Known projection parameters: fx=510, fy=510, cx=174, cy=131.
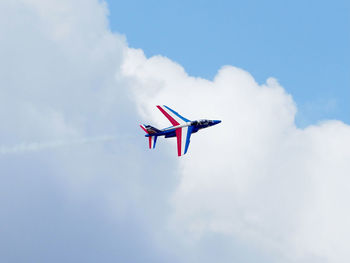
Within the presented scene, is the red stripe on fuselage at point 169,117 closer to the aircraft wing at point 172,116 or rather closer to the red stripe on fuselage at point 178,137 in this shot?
the aircraft wing at point 172,116

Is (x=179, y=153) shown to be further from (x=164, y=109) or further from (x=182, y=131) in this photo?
(x=164, y=109)

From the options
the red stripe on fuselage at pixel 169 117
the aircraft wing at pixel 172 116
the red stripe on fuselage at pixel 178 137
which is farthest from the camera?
the red stripe on fuselage at pixel 169 117

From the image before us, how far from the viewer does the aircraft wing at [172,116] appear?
483 ft

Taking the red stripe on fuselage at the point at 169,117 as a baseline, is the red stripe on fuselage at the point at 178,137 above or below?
below

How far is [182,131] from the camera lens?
468 feet

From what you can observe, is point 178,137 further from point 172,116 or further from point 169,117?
point 169,117

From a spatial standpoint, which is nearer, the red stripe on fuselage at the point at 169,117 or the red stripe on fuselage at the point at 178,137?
the red stripe on fuselage at the point at 178,137

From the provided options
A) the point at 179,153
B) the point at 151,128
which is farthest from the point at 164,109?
the point at 179,153

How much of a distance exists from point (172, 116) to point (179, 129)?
7290mm

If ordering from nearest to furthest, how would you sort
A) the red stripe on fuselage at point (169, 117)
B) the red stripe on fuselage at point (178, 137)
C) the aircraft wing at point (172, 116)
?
the red stripe on fuselage at point (178, 137) → the aircraft wing at point (172, 116) → the red stripe on fuselage at point (169, 117)

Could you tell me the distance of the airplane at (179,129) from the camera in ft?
458

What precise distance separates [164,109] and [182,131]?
12.3m

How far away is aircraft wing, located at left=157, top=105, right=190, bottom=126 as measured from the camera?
5792 inches

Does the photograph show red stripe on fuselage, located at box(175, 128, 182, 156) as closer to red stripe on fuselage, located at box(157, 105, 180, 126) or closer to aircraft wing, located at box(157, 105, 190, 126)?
aircraft wing, located at box(157, 105, 190, 126)
